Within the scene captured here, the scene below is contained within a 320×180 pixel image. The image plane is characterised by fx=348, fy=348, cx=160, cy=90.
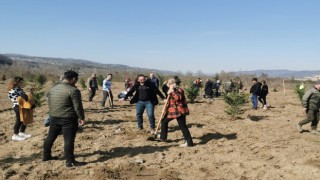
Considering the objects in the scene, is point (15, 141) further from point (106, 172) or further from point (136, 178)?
point (136, 178)

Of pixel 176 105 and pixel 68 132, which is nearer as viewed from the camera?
pixel 68 132

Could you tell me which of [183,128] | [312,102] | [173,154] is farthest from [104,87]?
[312,102]

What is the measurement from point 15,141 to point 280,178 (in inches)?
241

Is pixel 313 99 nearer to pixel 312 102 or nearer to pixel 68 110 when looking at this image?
pixel 312 102

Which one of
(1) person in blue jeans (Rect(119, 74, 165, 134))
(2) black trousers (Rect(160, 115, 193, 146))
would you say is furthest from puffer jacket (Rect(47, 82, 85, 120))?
(1) person in blue jeans (Rect(119, 74, 165, 134))

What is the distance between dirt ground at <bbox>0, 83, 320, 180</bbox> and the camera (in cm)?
615

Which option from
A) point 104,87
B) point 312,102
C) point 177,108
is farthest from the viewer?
point 104,87

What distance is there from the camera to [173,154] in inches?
290

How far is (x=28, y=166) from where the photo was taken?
6.40 meters

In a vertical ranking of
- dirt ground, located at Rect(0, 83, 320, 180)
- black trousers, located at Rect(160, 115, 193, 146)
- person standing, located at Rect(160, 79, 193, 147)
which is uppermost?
person standing, located at Rect(160, 79, 193, 147)

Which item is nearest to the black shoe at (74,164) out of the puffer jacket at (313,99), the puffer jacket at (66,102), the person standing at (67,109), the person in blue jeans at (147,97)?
the person standing at (67,109)

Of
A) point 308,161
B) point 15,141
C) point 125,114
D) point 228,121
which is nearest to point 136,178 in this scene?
point 308,161

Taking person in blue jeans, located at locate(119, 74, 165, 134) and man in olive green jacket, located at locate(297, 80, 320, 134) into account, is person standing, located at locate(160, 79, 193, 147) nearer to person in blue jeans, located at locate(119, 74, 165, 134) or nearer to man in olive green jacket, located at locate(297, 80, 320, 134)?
person in blue jeans, located at locate(119, 74, 165, 134)

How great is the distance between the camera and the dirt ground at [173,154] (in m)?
6.15
